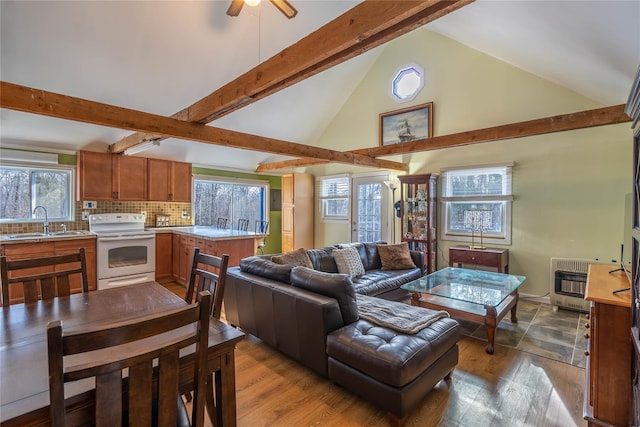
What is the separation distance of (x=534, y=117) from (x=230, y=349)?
17.0ft

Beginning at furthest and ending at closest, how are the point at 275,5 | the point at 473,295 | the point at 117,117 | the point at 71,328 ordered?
the point at 473,295 < the point at 275,5 < the point at 117,117 < the point at 71,328

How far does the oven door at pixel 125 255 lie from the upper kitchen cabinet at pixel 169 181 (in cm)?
99

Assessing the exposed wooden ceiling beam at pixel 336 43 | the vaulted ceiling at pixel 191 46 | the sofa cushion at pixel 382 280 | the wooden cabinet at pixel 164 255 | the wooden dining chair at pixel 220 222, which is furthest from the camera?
the wooden dining chair at pixel 220 222

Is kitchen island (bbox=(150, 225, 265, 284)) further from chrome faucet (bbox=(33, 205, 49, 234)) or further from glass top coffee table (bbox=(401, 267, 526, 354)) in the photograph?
glass top coffee table (bbox=(401, 267, 526, 354))

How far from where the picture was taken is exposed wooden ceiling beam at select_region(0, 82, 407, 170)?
2.27 meters

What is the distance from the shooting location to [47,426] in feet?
3.03

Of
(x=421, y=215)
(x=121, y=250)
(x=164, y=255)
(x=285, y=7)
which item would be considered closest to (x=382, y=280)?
(x=421, y=215)

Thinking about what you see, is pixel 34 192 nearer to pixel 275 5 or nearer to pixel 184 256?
pixel 184 256

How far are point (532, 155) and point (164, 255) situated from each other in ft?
20.4

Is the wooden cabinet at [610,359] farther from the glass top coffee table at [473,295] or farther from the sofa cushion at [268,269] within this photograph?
the sofa cushion at [268,269]

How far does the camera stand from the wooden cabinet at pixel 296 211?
275 inches

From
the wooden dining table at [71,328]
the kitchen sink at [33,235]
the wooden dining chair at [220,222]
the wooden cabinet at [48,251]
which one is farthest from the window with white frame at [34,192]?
the wooden dining table at [71,328]

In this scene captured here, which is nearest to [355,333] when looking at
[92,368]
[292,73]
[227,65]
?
[92,368]

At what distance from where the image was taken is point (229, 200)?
6.85 meters
